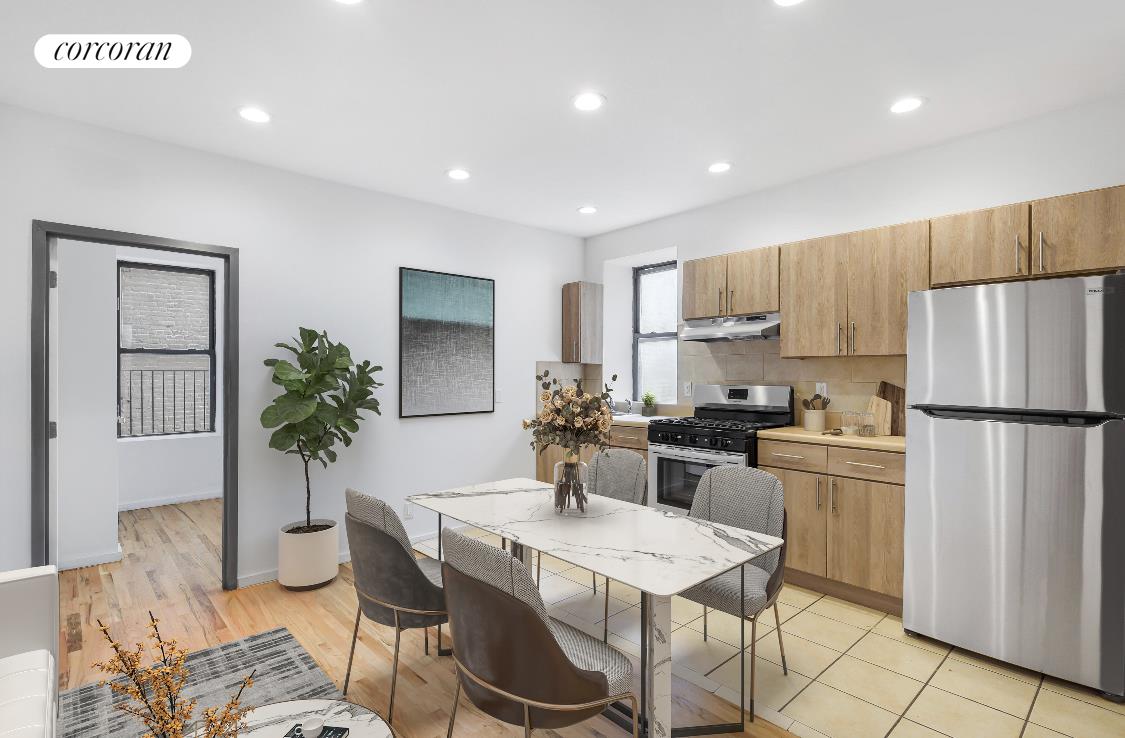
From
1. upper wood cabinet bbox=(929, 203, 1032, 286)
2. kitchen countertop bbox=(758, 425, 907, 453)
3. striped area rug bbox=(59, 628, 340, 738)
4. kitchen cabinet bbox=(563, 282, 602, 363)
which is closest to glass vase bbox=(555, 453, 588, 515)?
striped area rug bbox=(59, 628, 340, 738)

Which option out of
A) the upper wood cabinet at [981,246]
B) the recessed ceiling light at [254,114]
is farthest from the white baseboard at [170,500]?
the upper wood cabinet at [981,246]

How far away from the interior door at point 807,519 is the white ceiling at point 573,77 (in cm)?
195

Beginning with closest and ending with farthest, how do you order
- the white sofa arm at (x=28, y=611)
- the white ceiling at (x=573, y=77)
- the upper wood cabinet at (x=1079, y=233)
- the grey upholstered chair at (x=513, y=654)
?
the grey upholstered chair at (x=513, y=654) < the white sofa arm at (x=28, y=611) < the white ceiling at (x=573, y=77) < the upper wood cabinet at (x=1079, y=233)

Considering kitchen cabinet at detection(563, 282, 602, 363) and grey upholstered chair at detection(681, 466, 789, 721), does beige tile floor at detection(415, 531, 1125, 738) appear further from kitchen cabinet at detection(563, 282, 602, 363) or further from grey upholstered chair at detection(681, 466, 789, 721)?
kitchen cabinet at detection(563, 282, 602, 363)

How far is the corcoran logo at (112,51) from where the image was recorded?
2.26m

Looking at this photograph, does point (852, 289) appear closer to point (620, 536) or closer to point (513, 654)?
point (620, 536)

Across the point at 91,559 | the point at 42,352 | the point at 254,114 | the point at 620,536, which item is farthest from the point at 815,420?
the point at 91,559

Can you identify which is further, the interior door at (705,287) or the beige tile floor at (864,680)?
the interior door at (705,287)

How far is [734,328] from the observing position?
4.01 metres

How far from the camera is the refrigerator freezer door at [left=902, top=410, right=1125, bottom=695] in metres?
2.32

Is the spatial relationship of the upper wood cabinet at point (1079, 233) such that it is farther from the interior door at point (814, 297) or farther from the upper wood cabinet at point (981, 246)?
the interior door at point (814, 297)

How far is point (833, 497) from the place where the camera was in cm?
324

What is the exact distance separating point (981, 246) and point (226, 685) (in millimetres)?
4131

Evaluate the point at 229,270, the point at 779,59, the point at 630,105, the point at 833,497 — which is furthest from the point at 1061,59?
the point at 229,270
